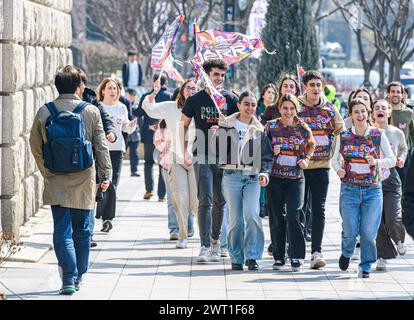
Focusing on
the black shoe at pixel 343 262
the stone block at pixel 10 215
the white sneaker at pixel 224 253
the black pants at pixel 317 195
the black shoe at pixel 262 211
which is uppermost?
the black pants at pixel 317 195

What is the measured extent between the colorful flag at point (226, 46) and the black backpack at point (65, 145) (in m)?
3.98

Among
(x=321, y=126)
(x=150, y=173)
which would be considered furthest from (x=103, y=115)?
(x=150, y=173)

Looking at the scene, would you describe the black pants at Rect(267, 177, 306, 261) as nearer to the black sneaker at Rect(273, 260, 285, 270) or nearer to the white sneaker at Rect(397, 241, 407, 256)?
the black sneaker at Rect(273, 260, 285, 270)

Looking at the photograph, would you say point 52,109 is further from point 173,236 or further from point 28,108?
point 28,108

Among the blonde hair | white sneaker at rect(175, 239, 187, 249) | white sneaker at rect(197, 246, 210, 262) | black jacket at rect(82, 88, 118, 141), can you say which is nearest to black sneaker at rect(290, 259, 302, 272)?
white sneaker at rect(197, 246, 210, 262)

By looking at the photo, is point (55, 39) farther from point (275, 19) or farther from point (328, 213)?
point (275, 19)

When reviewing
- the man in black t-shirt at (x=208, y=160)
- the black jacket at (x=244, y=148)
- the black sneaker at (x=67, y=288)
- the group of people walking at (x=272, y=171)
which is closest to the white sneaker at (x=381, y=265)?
the group of people walking at (x=272, y=171)

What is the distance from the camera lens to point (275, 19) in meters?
23.0

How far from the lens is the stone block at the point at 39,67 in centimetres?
1529

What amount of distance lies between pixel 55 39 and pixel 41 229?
3897mm

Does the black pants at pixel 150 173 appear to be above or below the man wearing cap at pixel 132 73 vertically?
below

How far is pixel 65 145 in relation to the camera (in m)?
9.77

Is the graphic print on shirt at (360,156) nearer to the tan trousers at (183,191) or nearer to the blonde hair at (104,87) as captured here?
the tan trousers at (183,191)
